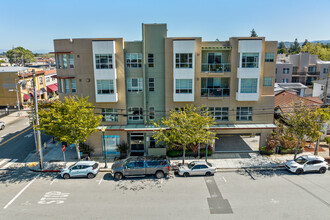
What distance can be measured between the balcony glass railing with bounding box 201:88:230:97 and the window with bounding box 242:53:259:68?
11.2 ft

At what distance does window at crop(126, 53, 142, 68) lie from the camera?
26938mm

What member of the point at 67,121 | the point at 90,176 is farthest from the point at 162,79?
the point at 90,176

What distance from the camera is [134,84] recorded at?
90.6 ft

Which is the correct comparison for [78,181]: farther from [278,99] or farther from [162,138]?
[278,99]

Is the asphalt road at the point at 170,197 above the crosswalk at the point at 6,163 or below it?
below

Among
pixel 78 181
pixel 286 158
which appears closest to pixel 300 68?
pixel 286 158

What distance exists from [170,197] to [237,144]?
1493 cm

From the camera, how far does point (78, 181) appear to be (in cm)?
2233

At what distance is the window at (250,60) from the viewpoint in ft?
87.3

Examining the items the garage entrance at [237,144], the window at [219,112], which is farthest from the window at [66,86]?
the garage entrance at [237,144]

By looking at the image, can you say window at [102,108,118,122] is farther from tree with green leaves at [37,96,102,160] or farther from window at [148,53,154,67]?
A: window at [148,53,154,67]

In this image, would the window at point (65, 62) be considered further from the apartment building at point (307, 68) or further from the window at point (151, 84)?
the apartment building at point (307, 68)

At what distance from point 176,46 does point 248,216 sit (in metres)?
17.5

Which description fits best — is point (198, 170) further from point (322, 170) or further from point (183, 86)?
point (322, 170)
